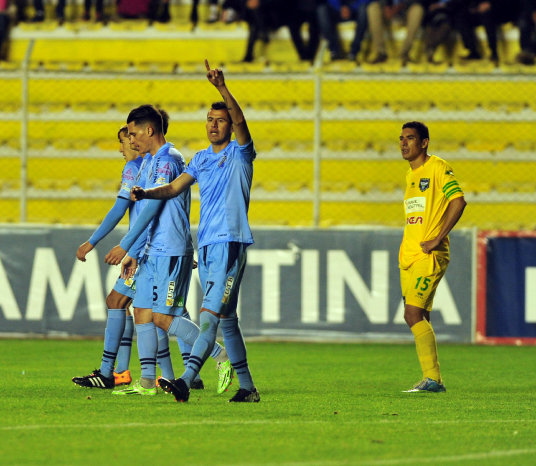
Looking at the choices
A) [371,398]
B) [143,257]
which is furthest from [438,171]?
[143,257]

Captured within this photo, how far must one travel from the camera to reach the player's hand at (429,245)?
7.82 m

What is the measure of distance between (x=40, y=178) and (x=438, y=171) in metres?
9.16

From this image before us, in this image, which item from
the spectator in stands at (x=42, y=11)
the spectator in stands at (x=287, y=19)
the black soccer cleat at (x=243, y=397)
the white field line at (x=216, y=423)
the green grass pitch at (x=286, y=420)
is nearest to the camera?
the green grass pitch at (x=286, y=420)

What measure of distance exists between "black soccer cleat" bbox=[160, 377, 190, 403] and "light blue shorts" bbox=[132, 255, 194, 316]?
2.19 feet

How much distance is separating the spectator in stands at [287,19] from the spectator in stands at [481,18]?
2197mm

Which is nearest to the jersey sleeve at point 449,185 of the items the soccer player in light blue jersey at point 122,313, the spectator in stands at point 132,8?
the soccer player in light blue jersey at point 122,313

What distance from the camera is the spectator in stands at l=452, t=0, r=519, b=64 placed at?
16.2 metres

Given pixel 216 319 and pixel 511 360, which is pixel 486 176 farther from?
pixel 216 319

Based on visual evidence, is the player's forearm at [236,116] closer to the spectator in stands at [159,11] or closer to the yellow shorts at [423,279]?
the yellow shorts at [423,279]

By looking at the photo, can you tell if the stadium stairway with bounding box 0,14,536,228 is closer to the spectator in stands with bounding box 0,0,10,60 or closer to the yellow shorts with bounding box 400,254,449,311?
the spectator in stands with bounding box 0,0,10,60

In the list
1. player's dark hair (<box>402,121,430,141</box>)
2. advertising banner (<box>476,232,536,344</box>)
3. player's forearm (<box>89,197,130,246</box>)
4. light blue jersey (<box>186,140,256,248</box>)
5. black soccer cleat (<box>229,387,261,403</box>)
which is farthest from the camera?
advertising banner (<box>476,232,536,344</box>)

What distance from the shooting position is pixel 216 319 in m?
6.85

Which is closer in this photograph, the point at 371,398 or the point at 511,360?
the point at 371,398

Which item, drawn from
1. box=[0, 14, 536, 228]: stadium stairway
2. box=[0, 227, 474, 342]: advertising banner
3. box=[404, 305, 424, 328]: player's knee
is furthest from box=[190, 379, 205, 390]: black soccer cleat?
box=[0, 14, 536, 228]: stadium stairway
